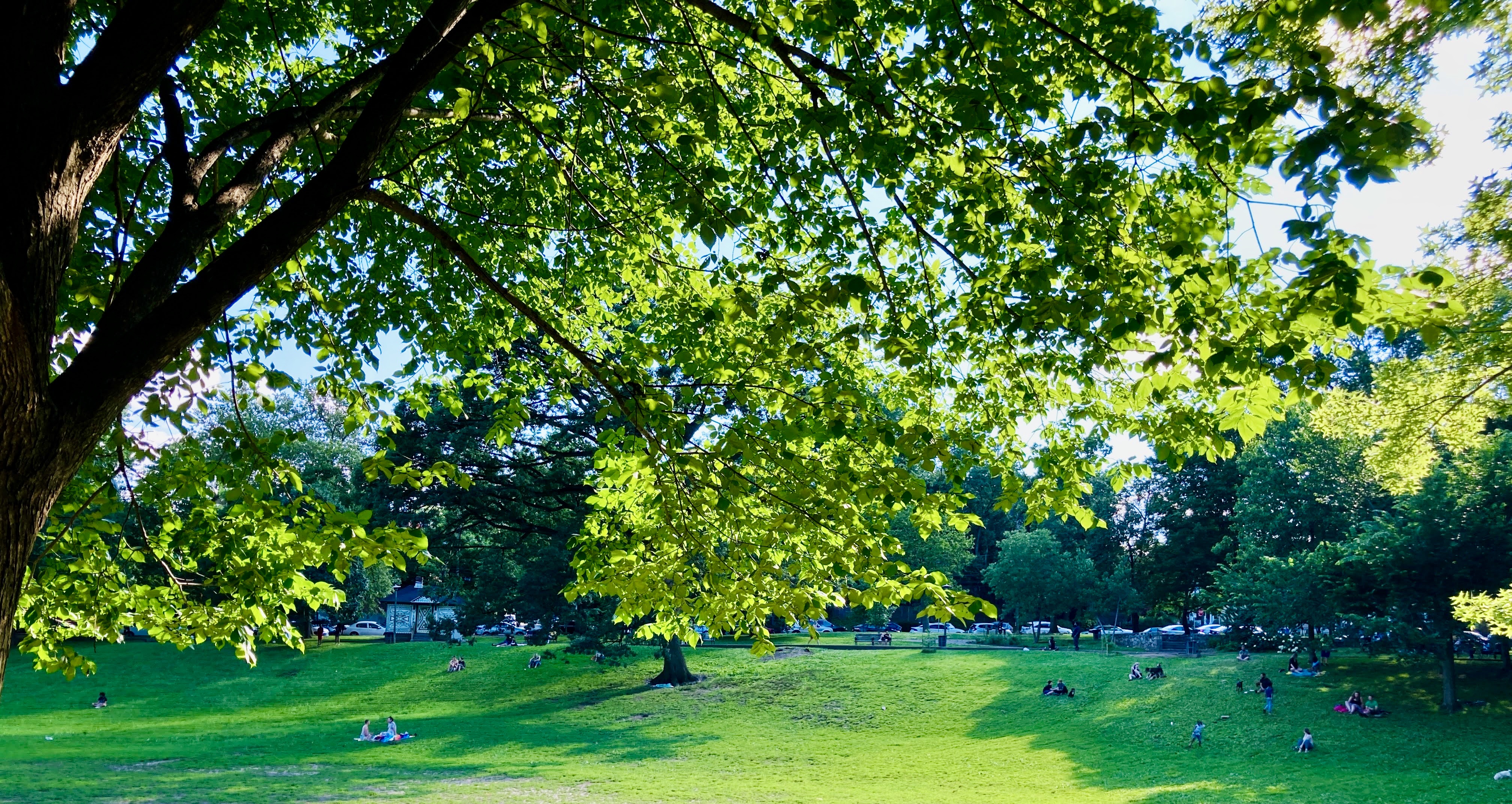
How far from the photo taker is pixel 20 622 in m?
7.15

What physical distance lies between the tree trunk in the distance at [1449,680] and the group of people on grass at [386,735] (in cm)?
2972

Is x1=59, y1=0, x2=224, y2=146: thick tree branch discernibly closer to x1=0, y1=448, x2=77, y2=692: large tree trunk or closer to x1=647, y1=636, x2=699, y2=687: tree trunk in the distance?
x1=0, y1=448, x2=77, y2=692: large tree trunk

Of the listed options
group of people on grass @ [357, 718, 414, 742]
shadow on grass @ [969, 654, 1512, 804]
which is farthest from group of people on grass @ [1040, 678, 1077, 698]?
group of people on grass @ [357, 718, 414, 742]

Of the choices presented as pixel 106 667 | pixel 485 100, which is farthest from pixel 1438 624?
pixel 106 667

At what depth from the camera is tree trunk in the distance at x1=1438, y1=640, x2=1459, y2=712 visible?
28.0 m

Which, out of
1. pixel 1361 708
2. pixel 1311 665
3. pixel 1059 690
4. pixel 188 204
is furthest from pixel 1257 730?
pixel 188 204

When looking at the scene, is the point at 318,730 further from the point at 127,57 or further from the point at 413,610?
the point at 413,610

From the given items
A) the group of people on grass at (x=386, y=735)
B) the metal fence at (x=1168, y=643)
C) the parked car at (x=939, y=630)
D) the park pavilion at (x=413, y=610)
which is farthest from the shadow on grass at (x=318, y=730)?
the parked car at (x=939, y=630)

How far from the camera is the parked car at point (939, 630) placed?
56.4 metres

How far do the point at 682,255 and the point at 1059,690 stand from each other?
2825 cm

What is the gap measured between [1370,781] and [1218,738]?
5.34m

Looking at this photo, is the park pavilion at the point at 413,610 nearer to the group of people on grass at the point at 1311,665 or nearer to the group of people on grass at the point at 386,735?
the group of people on grass at the point at 386,735

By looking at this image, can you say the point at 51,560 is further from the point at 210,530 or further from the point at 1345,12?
the point at 1345,12

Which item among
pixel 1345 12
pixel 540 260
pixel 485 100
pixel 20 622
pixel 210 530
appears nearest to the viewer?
pixel 1345 12
